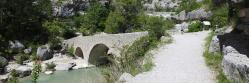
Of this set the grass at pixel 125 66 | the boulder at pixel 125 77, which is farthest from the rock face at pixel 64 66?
the boulder at pixel 125 77

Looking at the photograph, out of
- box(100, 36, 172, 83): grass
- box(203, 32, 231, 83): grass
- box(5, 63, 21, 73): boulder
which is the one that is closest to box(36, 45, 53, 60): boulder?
box(5, 63, 21, 73): boulder

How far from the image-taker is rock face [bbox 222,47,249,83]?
49.9 feet

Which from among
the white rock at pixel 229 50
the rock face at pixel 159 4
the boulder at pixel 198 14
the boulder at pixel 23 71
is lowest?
the rock face at pixel 159 4

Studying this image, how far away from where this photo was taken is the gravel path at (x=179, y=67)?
18.2 m

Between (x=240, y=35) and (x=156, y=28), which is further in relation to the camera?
(x=156, y=28)

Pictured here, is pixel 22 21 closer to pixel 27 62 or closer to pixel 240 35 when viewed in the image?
pixel 27 62

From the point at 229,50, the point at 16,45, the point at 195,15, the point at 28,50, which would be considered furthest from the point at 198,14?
the point at 229,50

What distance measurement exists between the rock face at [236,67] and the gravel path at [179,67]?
839 millimetres

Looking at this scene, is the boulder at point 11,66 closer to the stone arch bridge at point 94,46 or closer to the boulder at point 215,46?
the stone arch bridge at point 94,46

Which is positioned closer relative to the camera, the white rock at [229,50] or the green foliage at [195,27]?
the white rock at [229,50]

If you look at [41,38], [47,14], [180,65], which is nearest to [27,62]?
[41,38]

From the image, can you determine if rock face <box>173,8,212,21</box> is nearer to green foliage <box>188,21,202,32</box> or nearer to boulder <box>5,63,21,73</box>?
green foliage <box>188,21,202,32</box>

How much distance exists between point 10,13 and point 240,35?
39761 millimetres

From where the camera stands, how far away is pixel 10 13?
5744cm
